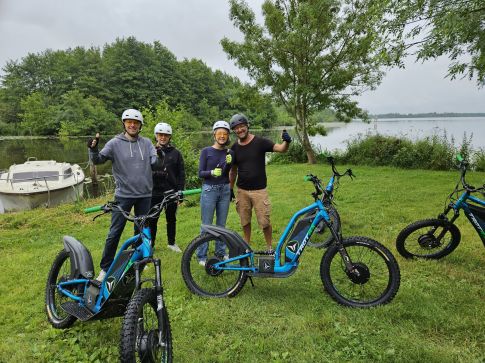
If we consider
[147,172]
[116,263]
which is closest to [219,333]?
[116,263]

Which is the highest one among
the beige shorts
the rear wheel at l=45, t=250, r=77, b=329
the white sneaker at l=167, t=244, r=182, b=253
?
the beige shorts

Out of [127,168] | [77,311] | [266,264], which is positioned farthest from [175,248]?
[77,311]

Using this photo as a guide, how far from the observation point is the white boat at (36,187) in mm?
11688

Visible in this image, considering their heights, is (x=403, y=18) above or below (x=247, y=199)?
above

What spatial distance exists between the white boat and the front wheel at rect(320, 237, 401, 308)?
33.7 feet

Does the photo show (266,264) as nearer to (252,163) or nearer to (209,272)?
(209,272)

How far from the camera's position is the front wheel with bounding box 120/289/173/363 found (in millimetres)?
2094

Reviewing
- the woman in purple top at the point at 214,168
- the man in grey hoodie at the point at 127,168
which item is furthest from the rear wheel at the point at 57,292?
the woman in purple top at the point at 214,168

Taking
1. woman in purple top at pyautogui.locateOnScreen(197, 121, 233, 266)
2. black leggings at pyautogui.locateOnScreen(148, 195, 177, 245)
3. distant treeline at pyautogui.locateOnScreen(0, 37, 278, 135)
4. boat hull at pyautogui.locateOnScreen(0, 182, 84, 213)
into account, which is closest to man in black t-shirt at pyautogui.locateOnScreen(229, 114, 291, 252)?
woman in purple top at pyautogui.locateOnScreen(197, 121, 233, 266)

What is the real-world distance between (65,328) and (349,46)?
42.9ft

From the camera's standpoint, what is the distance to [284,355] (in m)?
2.52

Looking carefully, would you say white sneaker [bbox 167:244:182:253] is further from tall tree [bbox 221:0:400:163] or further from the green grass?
tall tree [bbox 221:0:400:163]

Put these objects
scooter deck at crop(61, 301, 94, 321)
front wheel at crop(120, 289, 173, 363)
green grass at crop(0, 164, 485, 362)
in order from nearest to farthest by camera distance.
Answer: front wheel at crop(120, 289, 173, 363) → green grass at crop(0, 164, 485, 362) → scooter deck at crop(61, 301, 94, 321)

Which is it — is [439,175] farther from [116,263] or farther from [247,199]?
[116,263]
